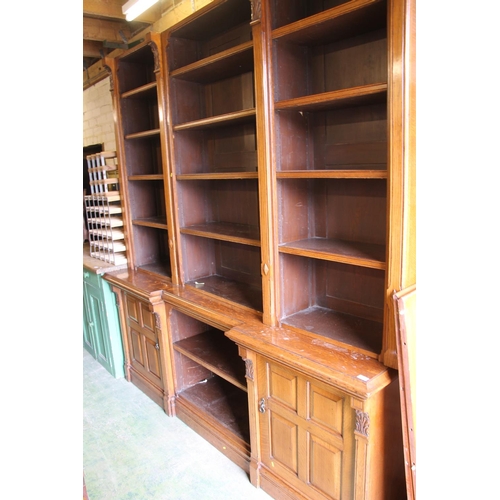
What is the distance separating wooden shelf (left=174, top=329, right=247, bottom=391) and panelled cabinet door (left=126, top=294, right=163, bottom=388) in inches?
11.0

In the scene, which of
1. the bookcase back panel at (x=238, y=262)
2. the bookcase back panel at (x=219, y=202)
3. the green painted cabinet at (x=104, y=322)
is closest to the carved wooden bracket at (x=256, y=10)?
the bookcase back panel at (x=219, y=202)

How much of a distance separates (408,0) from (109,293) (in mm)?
3274

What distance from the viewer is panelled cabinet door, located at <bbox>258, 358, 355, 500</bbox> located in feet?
6.34

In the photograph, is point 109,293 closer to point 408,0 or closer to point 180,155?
→ point 180,155

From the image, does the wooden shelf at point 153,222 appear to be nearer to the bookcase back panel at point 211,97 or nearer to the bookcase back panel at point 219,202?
the bookcase back panel at point 219,202

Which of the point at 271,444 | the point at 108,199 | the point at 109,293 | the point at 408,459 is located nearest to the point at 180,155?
the point at 108,199

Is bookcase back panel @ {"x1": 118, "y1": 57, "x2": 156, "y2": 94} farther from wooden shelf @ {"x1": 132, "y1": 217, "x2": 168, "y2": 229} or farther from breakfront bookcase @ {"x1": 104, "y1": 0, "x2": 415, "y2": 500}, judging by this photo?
wooden shelf @ {"x1": 132, "y1": 217, "x2": 168, "y2": 229}

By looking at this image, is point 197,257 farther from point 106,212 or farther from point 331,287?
point 331,287

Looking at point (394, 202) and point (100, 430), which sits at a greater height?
point (394, 202)

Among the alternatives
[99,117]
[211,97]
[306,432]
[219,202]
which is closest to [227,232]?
[219,202]

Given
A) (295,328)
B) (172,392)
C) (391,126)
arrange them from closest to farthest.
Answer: (391,126), (295,328), (172,392)

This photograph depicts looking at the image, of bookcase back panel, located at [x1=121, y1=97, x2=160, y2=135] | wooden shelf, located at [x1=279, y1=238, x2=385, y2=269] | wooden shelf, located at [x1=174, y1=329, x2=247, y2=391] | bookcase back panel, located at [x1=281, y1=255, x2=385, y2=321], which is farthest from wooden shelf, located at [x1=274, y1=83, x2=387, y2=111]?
bookcase back panel, located at [x1=121, y1=97, x2=160, y2=135]

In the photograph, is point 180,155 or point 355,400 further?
point 180,155

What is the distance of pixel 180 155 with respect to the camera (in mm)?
3043
